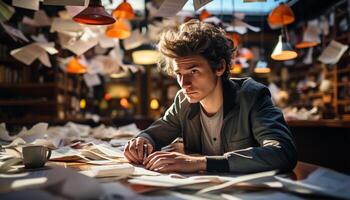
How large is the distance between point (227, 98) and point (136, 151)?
45 cm

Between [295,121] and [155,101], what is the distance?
8.75 feet

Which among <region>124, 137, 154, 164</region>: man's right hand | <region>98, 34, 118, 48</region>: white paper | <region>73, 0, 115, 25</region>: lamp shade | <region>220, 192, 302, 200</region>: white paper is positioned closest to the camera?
<region>220, 192, 302, 200</region>: white paper

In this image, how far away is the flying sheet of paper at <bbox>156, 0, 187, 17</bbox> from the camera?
1471 millimetres

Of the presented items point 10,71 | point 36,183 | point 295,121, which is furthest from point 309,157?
point 10,71

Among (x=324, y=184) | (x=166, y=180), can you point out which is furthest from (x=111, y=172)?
(x=324, y=184)

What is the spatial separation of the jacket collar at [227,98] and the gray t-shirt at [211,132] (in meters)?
0.03

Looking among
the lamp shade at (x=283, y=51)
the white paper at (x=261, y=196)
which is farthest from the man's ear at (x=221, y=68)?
the lamp shade at (x=283, y=51)

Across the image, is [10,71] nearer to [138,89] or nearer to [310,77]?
[138,89]

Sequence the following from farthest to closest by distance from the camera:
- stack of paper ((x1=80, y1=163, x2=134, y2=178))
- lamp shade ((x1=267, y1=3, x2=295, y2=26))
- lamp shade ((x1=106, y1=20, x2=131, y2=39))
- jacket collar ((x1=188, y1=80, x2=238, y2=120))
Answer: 1. lamp shade ((x1=267, y1=3, x2=295, y2=26))
2. lamp shade ((x1=106, y1=20, x2=131, y2=39))
3. jacket collar ((x1=188, y1=80, x2=238, y2=120))
4. stack of paper ((x1=80, y1=163, x2=134, y2=178))

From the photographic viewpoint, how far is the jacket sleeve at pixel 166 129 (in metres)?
1.63

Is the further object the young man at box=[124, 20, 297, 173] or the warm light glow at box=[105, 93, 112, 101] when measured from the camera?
the warm light glow at box=[105, 93, 112, 101]

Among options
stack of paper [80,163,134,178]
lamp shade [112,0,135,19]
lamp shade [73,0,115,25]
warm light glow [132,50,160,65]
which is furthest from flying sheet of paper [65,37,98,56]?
stack of paper [80,163,134,178]

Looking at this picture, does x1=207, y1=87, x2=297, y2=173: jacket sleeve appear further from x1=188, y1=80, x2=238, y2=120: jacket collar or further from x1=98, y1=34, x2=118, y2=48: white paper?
x1=98, y1=34, x2=118, y2=48: white paper

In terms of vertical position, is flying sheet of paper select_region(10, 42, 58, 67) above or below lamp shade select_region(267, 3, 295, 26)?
below
